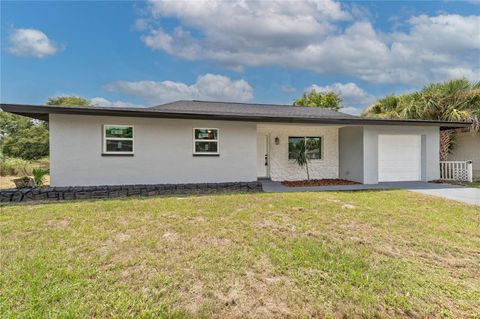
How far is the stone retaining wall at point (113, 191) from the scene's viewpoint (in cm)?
722

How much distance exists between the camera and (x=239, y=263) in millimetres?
3359

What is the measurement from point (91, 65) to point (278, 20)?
14.1 meters

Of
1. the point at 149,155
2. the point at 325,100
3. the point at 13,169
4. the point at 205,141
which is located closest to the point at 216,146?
the point at 205,141

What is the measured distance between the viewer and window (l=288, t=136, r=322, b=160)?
39.7ft

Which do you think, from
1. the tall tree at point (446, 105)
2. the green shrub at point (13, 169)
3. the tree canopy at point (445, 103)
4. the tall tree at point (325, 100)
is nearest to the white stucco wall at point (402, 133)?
the tall tree at point (446, 105)

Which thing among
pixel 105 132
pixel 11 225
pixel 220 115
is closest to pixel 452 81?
pixel 220 115

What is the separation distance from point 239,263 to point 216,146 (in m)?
6.50

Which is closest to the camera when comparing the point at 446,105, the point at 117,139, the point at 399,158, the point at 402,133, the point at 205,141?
the point at 117,139

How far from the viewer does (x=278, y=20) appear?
11219 millimetres

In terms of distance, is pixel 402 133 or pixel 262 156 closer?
pixel 402 133

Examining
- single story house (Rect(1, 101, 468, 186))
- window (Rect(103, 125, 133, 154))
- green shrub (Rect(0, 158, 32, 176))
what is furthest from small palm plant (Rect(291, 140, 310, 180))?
green shrub (Rect(0, 158, 32, 176))

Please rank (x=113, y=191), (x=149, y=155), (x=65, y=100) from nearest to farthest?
(x=113, y=191) → (x=149, y=155) → (x=65, y=100)

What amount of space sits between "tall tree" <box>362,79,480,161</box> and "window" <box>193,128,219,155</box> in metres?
10.3

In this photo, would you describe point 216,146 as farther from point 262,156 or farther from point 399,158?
point 399,158
